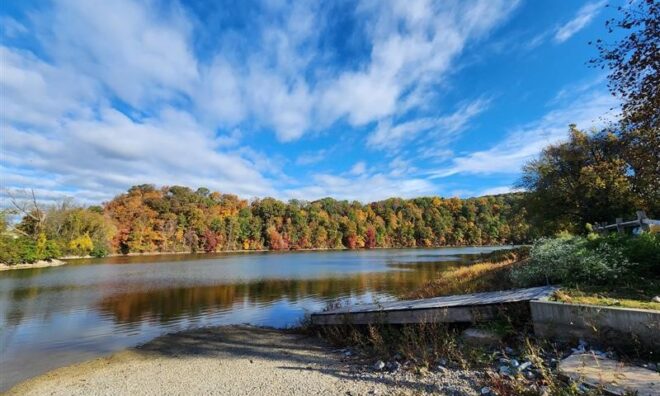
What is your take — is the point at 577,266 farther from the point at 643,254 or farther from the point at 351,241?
the point at 351,241

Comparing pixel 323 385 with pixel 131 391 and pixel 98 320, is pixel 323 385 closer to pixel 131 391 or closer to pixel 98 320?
pixel 131 391

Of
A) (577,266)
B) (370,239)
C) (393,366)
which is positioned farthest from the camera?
(370,239)

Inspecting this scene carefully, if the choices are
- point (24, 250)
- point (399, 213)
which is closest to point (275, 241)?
point (399, 213)

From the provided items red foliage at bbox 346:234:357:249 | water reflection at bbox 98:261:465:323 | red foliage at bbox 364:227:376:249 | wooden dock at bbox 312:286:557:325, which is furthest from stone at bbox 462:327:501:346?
red foliage at bbox 364:227:376:249

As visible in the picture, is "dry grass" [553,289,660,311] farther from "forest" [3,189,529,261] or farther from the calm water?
"forest" [3,189,529,261]

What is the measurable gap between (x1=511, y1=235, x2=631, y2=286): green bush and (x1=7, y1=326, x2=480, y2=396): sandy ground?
458 centimetres

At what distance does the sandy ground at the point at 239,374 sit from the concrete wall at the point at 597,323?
5.82ft

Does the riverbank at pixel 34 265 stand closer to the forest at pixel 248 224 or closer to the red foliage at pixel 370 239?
the forest at pixel 248 224

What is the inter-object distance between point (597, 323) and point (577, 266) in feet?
11.2

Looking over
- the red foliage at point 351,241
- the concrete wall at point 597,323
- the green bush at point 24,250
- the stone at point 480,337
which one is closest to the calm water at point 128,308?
the stone at point 480,337

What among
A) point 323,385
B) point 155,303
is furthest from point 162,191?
point 323,385

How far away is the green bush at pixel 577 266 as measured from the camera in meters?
7.75

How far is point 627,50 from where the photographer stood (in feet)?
28.5

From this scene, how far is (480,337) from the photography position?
6703mm
